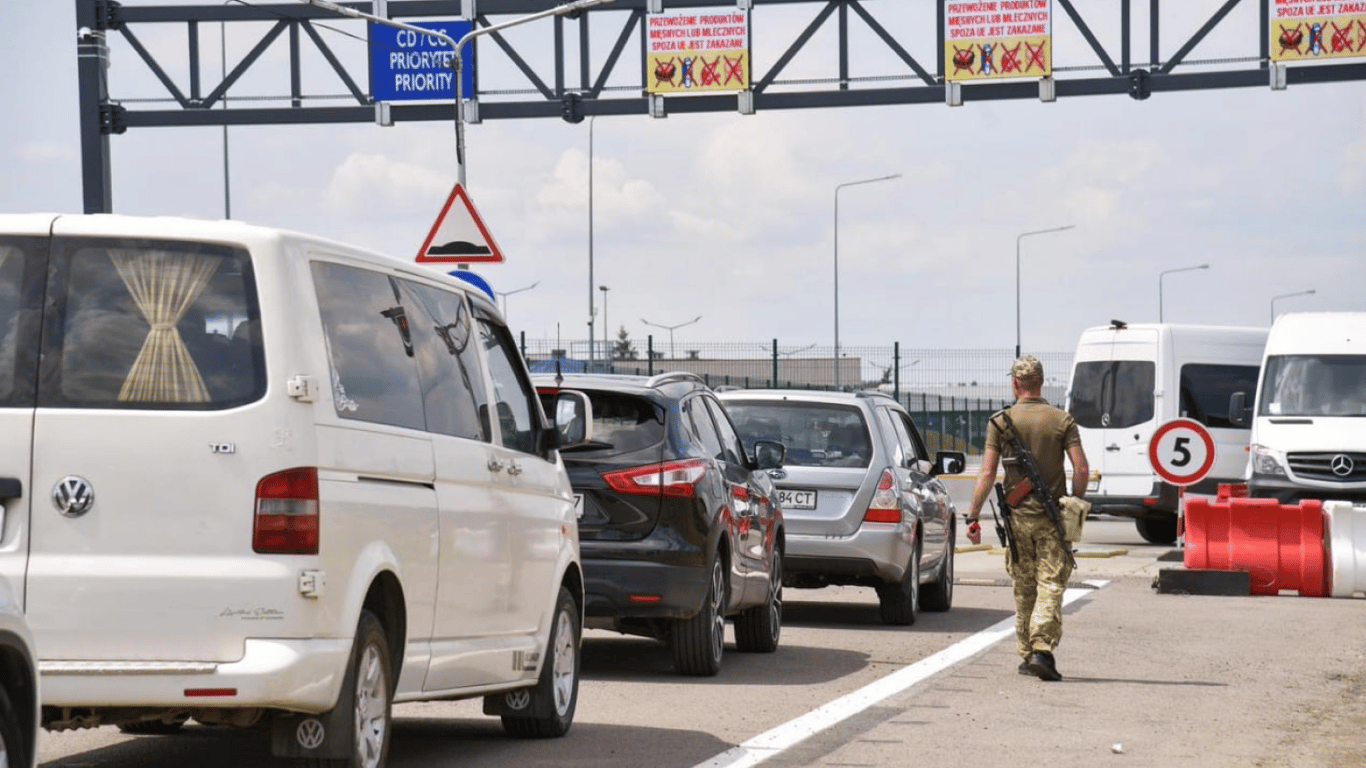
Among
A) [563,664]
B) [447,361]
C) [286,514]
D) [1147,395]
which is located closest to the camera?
[286,514]

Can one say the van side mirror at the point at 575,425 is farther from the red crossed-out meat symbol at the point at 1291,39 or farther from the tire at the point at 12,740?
the red crossed-out meat symbol at the point at 1291,39

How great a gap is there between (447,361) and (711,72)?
81.1 feet

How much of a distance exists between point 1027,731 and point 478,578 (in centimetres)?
312

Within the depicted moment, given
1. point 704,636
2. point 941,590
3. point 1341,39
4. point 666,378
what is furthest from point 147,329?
point 1341,39

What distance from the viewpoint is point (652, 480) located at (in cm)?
1231

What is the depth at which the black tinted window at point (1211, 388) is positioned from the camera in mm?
29016

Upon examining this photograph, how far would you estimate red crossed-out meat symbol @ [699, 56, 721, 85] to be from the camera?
3309cm

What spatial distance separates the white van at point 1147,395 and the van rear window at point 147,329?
22.6m

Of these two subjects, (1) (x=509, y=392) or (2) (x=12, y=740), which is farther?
(1) (x=509, y=392)

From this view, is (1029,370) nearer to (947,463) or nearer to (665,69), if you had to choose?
(947,463)

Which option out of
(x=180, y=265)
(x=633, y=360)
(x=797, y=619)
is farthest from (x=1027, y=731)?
(x=633, y=360)

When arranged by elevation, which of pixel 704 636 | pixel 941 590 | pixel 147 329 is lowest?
pixel 941 590

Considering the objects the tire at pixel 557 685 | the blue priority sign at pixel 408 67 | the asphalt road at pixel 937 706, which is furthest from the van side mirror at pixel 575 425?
the blue priority sign at pixel 408 67

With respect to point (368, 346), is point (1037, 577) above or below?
below
